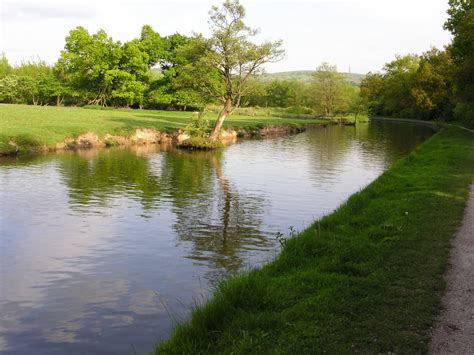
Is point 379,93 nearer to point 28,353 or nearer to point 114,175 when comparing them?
point 114,175

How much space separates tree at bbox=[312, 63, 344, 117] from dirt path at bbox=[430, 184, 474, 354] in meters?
97.1

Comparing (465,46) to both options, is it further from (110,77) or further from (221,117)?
(110,77)

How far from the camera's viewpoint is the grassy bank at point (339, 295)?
6.54 meters

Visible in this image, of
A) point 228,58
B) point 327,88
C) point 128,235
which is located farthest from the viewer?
point 327,88

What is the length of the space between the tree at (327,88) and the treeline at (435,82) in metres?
14.3

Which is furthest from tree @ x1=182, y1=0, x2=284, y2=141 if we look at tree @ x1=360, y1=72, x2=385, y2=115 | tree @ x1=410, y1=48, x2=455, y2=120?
tree @ x1=360, y1=72, x2=385, y2=115

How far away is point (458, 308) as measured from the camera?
7.53 meters

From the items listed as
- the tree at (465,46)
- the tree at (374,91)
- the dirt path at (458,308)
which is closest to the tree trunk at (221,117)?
the tree at (465,46)

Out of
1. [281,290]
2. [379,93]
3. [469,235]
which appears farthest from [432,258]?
[379,93]

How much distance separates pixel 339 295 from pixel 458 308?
77.9 inches

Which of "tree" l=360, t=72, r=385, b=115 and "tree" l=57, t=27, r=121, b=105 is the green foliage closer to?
"tree" l=57, t=27, r=121, b=105

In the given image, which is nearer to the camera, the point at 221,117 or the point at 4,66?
the point at 221,117

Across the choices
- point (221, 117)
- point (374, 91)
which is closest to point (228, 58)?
point (221, 117)

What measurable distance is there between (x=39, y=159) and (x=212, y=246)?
2035 cm
